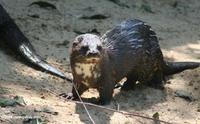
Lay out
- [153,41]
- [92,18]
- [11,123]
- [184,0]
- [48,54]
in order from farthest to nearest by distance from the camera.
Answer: [184,0] < [92,18] < [48,54] < [153,41] < [11,123]

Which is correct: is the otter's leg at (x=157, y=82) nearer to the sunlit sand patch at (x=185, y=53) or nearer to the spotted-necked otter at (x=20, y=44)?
the spotted-necked otter at (x=20, y=44)

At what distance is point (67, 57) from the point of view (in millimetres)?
5531

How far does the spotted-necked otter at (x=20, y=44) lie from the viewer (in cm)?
509

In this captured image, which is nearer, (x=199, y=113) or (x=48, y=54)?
(x=199, y=113)

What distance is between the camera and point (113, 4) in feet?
25.6

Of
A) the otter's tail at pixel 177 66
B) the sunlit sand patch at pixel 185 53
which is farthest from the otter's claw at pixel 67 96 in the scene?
the sunlit sand patch at pixel 185 53

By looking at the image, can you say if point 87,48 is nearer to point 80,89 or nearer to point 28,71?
point 80,89

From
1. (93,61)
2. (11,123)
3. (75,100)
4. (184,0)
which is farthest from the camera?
(184,0)

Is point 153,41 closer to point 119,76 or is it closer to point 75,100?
point 119,76

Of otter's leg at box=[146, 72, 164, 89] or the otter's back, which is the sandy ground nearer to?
otter's leg at box=[146, 72, 164, 89]

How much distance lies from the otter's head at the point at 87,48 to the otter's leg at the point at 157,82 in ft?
3.39

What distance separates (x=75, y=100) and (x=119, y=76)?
440mm

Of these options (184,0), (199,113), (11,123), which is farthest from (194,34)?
(11,123)

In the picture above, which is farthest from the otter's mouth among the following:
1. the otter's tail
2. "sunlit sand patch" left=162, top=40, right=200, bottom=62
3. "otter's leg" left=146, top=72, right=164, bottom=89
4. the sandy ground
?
"sunlit sand patch" left=162, top=40, right=200, bottom=62
